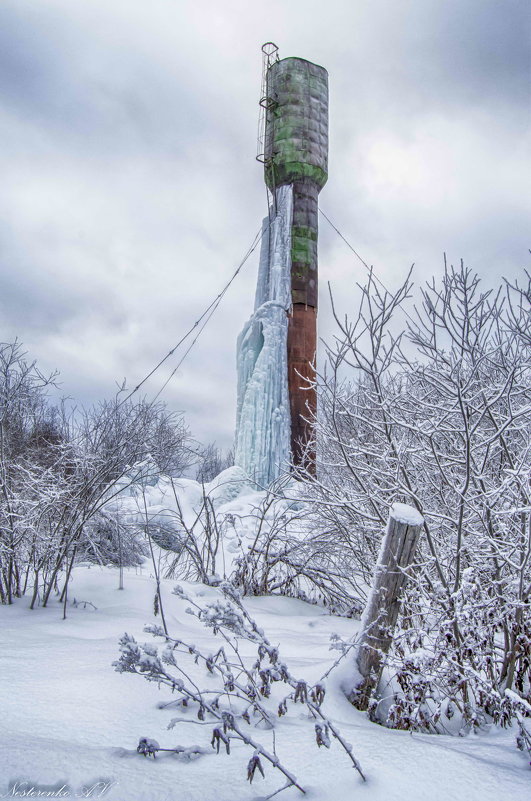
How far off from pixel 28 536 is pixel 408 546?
3.27 m

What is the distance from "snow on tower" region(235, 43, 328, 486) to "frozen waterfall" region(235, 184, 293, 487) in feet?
0.06

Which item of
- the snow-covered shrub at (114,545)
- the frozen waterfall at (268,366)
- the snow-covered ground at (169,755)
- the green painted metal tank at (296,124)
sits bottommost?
the snow-covered ground at (169,755)

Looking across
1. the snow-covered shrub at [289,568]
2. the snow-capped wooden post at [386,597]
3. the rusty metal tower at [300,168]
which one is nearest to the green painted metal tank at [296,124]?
the rusty metal tower at [300,168]

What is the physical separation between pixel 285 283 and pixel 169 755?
369 inches

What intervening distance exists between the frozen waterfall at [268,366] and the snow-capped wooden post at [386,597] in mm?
7133

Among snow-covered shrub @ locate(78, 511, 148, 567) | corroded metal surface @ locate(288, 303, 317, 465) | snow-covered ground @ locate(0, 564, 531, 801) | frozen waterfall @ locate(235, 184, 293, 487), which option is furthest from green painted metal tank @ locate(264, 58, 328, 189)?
snow-covered ground @ locate(0, 564, 531, 801)

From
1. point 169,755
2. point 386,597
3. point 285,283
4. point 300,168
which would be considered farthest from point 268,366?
point 169,755

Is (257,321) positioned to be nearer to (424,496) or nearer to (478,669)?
(424,496)

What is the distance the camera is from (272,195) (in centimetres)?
1115

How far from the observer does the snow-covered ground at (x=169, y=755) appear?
1.62 m

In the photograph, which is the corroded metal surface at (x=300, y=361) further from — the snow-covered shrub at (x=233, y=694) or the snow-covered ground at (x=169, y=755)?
the snow-covered shrub at (x=233, y=694)

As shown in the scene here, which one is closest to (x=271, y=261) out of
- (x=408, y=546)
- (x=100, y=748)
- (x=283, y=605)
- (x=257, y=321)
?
(x=257, y=321)

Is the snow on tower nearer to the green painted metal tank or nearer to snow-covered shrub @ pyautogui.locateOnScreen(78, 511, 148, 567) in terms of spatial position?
the green painted metal tank

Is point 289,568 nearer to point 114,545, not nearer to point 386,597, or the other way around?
point 114,545
